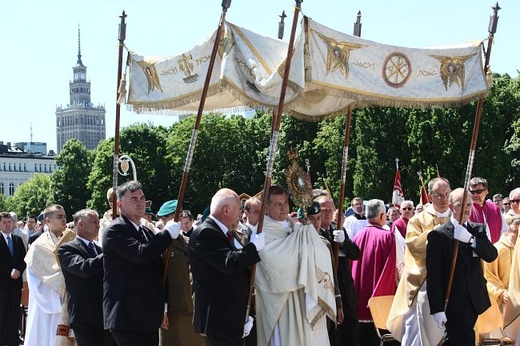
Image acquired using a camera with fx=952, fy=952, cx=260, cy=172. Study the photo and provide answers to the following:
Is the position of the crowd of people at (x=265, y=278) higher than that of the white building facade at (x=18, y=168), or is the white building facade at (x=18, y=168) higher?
the crowd of people at (x=265, y=278)

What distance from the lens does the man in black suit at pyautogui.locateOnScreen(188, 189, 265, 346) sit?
322 inches

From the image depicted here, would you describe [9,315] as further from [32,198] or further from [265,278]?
[32,198]

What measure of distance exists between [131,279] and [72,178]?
82582mm

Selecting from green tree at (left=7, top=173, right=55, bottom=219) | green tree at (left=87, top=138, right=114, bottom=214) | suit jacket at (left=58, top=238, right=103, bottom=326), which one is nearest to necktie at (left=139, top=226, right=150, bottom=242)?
suit jacket at (left=58, top=238, right=103, bottom=326)

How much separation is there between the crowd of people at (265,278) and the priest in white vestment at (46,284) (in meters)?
0.02

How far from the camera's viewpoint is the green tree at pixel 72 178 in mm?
87625

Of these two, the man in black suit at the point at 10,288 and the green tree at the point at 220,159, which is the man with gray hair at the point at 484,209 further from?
the green tree at the point at 220,159

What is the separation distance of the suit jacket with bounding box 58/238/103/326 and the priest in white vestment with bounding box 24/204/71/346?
1177 millimetres

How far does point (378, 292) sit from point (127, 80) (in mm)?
4035

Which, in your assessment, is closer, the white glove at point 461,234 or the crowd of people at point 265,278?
the crowd of people at point 265,278

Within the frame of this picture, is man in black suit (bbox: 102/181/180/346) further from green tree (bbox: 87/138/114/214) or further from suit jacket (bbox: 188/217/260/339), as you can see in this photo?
green tree (bbox: 87/138/114/214)

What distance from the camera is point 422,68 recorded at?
9398 mm

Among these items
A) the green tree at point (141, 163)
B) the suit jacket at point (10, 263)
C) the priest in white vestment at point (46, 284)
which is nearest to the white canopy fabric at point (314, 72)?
the priest in white vestment at point (46, 284)

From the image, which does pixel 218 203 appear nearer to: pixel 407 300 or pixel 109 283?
pixel 109 283
